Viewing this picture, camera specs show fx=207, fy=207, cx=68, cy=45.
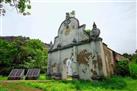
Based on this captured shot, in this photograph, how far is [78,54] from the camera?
948 inches

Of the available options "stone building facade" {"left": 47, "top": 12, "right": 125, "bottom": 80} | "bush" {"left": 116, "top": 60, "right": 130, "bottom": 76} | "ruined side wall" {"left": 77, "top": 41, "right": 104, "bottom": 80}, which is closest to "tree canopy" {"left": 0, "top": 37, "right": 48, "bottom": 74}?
"stone building facade" {"left": 47, "top": 12, "right": 125, "bottom": 80}

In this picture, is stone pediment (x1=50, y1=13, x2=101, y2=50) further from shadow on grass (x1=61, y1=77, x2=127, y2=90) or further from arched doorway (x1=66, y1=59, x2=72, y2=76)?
shadow on grass (x1=61, y1=77, x2=127, y2=90)

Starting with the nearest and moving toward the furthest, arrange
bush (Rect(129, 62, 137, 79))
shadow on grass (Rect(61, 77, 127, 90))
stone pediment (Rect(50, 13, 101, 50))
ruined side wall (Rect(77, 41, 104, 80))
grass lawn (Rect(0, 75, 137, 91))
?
grass lawn (Rect(0, 75, 137, 91)), shadow on grass (Rect(61, 77, 127, 90)), ruined side wall (Rect(77, 41, 104, 80)), bush (Rect(129, 62, 137, 79)), stone pediment (Rect(50, 13, 101, 50))

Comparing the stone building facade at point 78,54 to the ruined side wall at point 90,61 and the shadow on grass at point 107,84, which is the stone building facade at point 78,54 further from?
the shadow on grass at point 107,84

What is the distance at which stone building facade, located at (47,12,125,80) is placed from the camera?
2102cm

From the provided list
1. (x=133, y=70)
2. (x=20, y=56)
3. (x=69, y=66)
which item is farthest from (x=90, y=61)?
(x=20, y=56)

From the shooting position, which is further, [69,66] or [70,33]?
[70,33]

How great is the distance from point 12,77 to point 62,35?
900cm

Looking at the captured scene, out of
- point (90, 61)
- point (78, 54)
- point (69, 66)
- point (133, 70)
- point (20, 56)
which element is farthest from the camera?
point (20, 56)

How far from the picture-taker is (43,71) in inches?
1559

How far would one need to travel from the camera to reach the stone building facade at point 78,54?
21016 mm

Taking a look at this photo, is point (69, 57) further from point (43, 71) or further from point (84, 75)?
point (43, 71)

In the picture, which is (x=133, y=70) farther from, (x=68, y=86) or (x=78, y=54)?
(x=68, y=86)

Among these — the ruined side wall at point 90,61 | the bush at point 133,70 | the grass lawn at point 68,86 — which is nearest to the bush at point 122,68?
the bush at point 133,70
